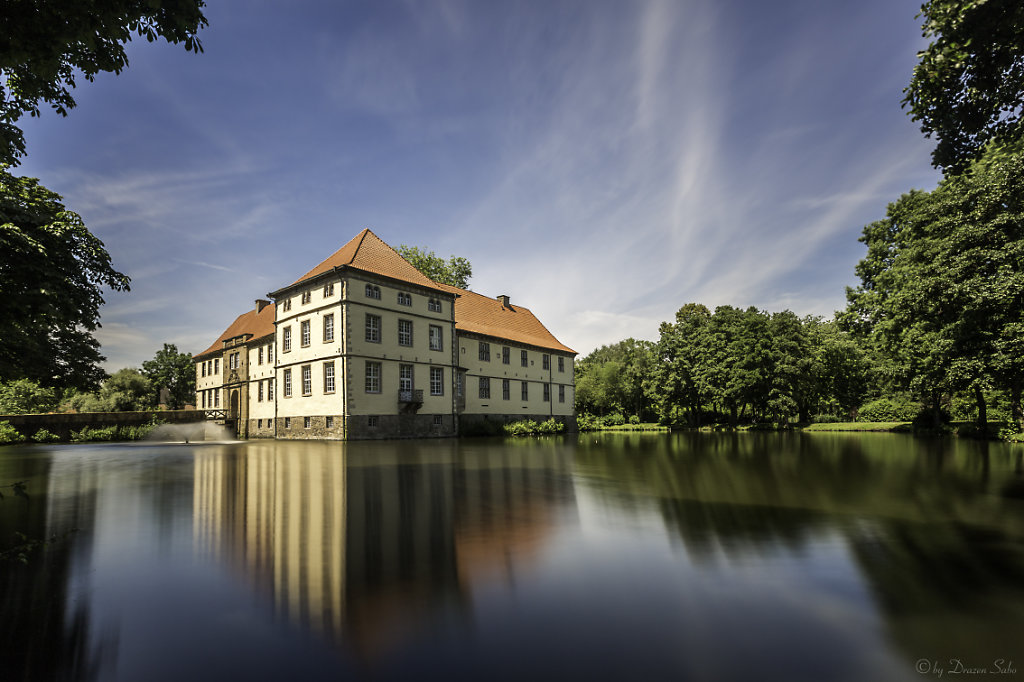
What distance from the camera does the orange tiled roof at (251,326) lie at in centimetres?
4246

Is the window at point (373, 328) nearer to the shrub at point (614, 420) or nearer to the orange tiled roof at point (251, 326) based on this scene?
the orange tiled roof at point (251, 326)

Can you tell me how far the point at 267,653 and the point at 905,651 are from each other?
3998mm

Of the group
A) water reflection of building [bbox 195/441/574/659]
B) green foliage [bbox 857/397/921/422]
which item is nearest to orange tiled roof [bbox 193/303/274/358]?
water reflection of building [bbox 195/441/574/659]

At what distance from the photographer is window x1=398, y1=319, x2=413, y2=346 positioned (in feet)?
108

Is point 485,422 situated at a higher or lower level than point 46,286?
lower

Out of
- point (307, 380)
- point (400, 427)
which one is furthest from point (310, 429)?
point (400, 427)

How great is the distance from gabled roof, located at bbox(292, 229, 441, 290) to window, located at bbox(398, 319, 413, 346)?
2.78 meters

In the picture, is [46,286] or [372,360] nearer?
[46,286]

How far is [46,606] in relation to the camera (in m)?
3.94

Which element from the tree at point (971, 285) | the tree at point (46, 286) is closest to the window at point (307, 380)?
the tree at point (46, 286)

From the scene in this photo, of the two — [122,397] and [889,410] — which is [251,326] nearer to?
[122,397]

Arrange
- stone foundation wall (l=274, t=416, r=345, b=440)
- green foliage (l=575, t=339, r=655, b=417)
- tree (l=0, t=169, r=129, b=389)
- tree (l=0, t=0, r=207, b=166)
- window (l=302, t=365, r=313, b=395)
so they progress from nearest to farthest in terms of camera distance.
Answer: tree (l=0, t=0, r=207, b=166) → tree (l=0, t=169, r=129, b=389) → stone foundation wall (l=274, t=416, r=345, b=440) → window (l=302, t=365, r=313, b=395) → green foliage (l=575, t=339, r=655, b=417)

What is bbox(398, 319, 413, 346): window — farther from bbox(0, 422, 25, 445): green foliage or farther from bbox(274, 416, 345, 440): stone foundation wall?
bbox(0, 422, 25, 445): green foliage

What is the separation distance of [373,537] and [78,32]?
639cm
